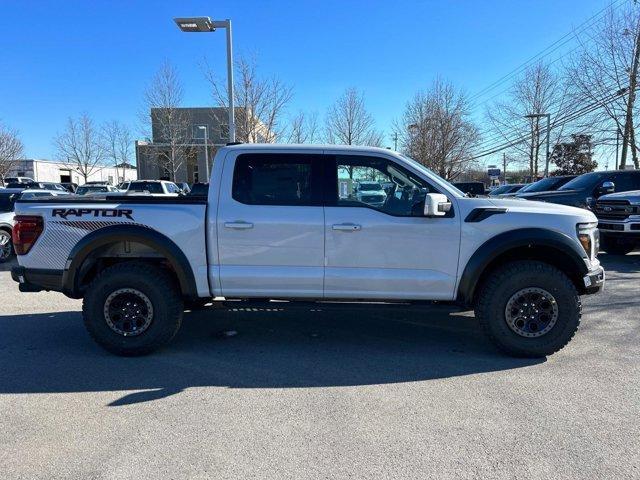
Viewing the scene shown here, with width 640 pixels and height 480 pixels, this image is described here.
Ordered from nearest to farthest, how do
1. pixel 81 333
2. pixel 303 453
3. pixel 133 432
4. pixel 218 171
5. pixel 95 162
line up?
pixel 303 453 → pixel 133 432 → pixel 218 171 → pixel 81 333 → pixel 95 162

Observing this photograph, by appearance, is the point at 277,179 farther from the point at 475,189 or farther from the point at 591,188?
the point at 591,188

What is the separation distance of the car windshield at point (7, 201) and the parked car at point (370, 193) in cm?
946

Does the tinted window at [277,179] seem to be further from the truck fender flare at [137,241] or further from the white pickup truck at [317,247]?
the truck fender flare at [137,241]

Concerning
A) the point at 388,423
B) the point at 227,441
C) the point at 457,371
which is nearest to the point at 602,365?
the point at 457,371

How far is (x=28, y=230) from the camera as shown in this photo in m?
4.51

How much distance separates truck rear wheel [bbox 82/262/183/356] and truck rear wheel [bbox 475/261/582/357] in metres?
3.03

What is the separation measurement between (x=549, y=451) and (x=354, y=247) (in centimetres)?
221

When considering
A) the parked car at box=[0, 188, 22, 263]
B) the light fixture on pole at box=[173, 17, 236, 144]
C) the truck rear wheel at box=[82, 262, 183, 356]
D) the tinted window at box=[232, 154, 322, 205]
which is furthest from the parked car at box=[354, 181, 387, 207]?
the parked car at box=[0, 188, 22, 263]

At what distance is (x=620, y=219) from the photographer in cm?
959

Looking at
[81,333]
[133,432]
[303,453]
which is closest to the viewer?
[303,453]

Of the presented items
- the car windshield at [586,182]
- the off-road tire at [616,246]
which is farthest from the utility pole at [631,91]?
the off-road tire at [616,246]

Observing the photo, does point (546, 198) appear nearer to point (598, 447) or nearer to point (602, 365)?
point (602, 365)

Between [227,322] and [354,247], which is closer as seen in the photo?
[354,247]

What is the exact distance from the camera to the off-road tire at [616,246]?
1023 centimetres
